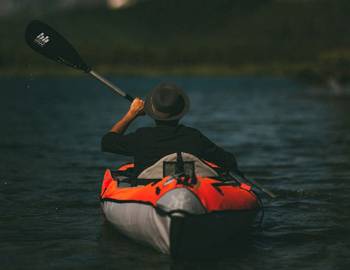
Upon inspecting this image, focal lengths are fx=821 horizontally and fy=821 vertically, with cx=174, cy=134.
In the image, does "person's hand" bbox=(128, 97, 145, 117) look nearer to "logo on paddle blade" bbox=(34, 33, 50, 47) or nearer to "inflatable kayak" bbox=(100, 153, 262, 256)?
"inflatable kayak" bbox=(100, 153, 262, 256)

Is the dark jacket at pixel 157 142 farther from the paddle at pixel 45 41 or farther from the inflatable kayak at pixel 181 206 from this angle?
the paddle at pixel 45 41

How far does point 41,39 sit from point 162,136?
4.28 meters

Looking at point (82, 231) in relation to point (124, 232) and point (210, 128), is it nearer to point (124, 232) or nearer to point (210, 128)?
point (124, 232)

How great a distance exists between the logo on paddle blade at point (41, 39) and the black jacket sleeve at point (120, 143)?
381 centimetres

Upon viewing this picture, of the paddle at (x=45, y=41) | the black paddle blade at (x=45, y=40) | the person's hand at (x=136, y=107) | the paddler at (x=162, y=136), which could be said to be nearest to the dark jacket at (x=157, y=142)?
the paddler at (x=162, y=136)

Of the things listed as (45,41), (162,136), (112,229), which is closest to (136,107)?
(162,136)

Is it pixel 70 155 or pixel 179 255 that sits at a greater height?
pixel 70 155

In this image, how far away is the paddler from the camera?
30.3 ft

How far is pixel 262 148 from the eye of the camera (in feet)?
73.5

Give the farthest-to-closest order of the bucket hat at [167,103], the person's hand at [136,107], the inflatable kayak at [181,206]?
the person's hand at [136,107] < the bucket hat at [167,103] < the inflatable kayak at [181,206]

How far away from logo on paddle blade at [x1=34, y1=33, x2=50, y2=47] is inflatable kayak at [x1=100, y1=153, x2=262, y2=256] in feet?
12.0

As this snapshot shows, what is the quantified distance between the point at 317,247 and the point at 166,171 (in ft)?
7.27

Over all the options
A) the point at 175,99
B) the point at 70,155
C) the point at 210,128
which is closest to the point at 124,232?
the point at 175,99

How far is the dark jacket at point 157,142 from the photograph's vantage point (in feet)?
31.0
